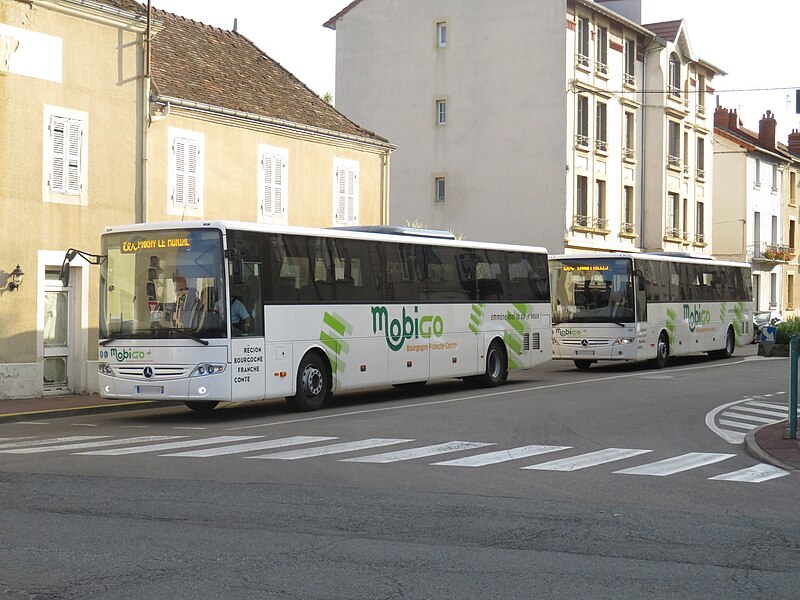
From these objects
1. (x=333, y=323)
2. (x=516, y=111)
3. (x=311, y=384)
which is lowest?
(x=311, y=384)

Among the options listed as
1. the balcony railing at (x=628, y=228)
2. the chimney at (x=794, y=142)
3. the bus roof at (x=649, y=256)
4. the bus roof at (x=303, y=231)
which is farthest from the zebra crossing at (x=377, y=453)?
the chimney at (x=794, y=142)

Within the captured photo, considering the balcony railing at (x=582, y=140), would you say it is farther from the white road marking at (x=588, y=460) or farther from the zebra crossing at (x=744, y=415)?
the white road marking at (x=588, y=460)

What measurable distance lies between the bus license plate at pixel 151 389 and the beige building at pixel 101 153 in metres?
4.46

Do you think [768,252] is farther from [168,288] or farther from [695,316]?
[168,288]

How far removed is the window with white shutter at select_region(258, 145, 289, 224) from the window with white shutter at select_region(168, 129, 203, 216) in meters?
2.08

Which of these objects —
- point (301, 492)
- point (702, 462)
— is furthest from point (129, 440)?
point (702, 462)

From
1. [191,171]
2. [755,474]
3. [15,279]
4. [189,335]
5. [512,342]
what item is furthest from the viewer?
[512,342]

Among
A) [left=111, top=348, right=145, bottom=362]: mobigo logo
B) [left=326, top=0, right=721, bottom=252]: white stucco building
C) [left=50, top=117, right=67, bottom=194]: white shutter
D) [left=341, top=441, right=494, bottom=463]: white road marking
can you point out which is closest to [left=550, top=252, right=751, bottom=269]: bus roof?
[left=326, top=0, right=721, bottom=252]: white stucco building

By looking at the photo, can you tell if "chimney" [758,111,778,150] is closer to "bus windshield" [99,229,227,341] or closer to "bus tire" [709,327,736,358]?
"bus tire" [709,327,736,358]

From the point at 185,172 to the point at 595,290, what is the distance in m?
11.0

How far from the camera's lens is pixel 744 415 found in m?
19.2

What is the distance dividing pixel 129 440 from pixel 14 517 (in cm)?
611

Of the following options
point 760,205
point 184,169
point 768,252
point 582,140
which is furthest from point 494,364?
point 760,205

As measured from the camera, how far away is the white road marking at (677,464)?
12.5 meters
